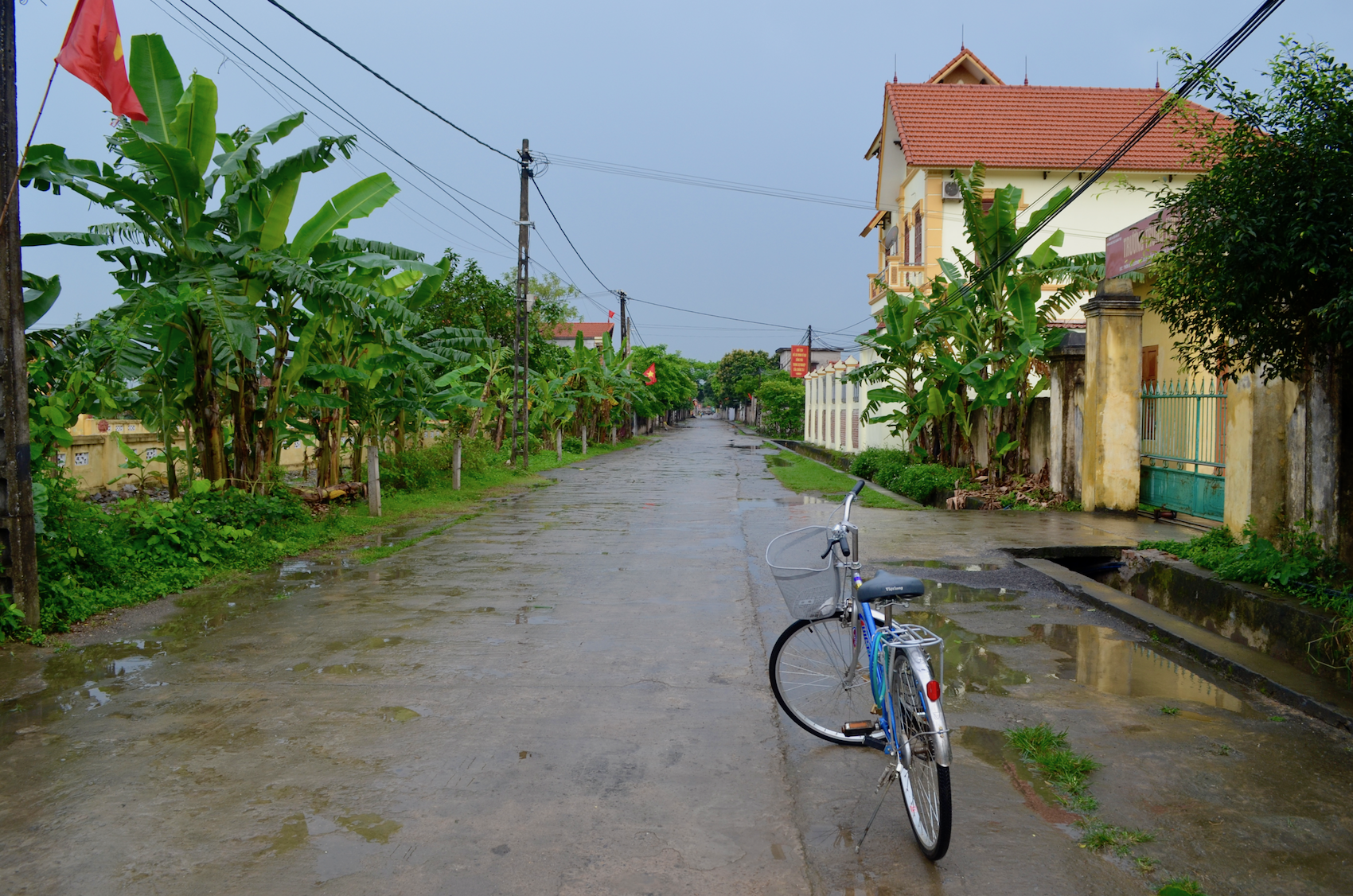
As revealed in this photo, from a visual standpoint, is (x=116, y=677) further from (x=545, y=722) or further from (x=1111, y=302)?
(x=1111, y=302)

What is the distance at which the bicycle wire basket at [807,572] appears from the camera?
4.63m

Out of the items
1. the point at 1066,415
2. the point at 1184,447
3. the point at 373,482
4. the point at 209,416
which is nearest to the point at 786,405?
A: the point at 1066,415

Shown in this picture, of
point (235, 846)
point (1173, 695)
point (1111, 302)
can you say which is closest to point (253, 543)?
point (235, 846)

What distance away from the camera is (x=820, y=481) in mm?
22469

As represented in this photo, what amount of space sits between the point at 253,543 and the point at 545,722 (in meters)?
6.71

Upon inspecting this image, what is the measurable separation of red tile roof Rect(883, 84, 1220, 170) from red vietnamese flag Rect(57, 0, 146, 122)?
876 inches

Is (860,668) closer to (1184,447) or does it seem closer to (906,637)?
(906,637)

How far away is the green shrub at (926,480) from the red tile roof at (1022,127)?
11.3 meters

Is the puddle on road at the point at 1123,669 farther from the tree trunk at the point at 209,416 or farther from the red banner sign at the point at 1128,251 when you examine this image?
the tree trunk at the point at 209,416

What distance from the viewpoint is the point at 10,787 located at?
4410mm

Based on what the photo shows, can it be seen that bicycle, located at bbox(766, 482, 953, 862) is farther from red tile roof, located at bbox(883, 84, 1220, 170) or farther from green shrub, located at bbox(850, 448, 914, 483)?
red tile roof, located at bbox(883, 84, 1220, 170)

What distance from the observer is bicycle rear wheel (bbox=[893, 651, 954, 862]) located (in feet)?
11.8

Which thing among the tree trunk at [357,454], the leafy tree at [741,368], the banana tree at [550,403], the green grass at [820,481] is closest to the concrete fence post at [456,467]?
the tree trunk at [357,454]

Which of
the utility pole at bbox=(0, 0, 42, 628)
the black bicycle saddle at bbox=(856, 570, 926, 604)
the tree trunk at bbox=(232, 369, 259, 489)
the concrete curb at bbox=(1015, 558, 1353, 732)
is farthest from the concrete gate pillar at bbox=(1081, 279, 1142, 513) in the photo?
the utility pole at bbox=(0, 0, 42, 628)
